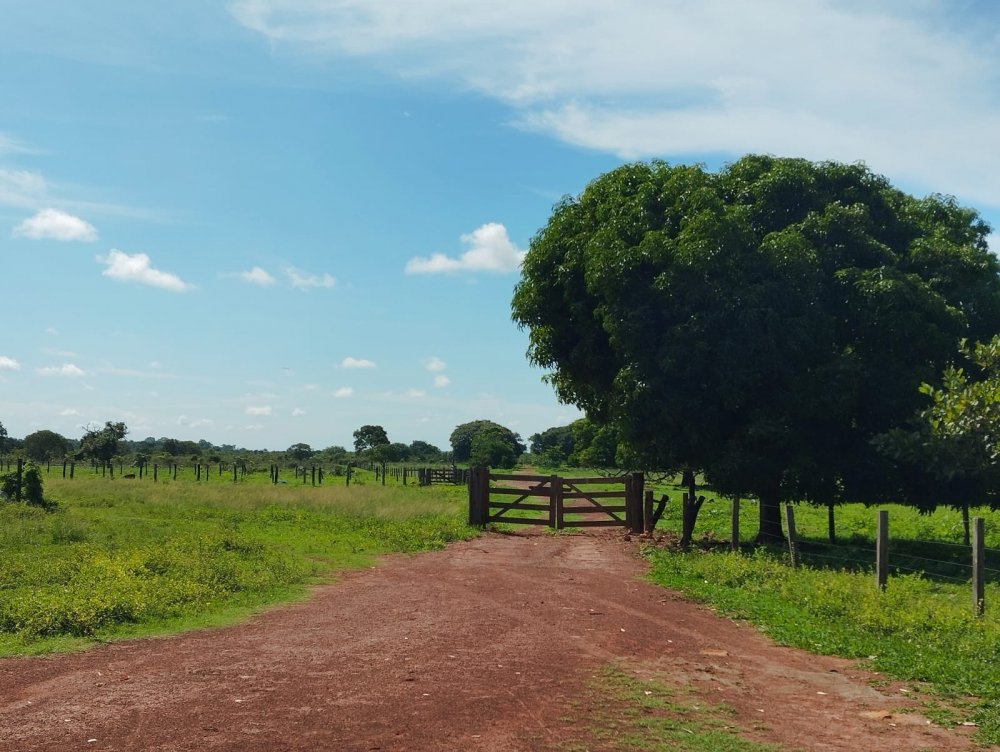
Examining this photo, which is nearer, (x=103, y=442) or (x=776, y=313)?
(x=776, y=313)

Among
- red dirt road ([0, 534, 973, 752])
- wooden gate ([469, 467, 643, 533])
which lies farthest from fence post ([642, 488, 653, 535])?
red dirt road ([0, 534, 973, 752])

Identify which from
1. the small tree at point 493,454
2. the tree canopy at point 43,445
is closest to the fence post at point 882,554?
the small tree at point 493,454

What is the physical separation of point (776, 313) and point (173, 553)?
13.1 metres

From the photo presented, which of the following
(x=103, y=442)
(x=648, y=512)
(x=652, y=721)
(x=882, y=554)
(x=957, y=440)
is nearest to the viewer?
(x=652, y=721)

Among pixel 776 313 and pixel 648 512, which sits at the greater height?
pixel 776 313

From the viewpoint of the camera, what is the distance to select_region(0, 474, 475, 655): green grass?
436 inches

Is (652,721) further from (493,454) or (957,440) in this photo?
(493,454)

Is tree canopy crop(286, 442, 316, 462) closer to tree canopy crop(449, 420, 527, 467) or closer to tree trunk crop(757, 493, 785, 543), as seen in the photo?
tree canopy crop(449, 420, 527, 467)

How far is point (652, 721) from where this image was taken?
7.21m

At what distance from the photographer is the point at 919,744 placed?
22.6 ft

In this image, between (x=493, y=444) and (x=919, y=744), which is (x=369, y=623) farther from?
(x=493, y=444)

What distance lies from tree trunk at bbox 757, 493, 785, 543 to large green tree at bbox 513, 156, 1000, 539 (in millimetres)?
72

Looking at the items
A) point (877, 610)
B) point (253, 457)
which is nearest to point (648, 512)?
point (877, 610)

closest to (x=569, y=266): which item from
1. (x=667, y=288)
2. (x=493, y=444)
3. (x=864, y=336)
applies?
(x=667, y=288)
